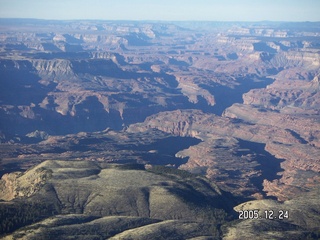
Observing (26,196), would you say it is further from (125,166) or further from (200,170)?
(200,170)

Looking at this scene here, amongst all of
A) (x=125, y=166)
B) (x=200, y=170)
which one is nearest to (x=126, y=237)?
(x=125, y=166)

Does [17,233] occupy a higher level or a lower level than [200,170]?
higher

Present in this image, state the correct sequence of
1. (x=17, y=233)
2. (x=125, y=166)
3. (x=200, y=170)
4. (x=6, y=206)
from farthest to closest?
(x=200, y=170) < (x=125, y=166) < (x=6, y=206) < (x=17, y=233)

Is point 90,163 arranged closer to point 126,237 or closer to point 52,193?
point 52,193

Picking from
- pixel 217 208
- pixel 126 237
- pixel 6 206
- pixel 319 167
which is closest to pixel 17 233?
pixel 6 206

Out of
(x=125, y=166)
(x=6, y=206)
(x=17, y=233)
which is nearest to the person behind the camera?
(x=17, y=233)

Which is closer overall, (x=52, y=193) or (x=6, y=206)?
(x=6, y=206)

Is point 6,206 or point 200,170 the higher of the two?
point 6,206

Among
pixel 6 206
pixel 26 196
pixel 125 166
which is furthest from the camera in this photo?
pixel 125 166

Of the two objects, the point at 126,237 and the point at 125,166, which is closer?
the point at 126,237
